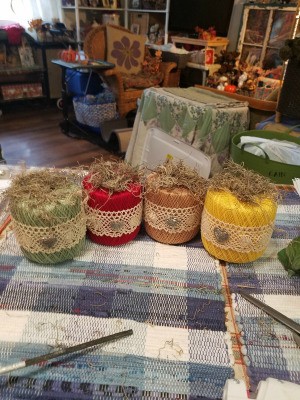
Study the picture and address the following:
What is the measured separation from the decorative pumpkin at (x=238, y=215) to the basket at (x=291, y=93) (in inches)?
56.7

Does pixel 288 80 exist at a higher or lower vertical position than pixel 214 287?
higher

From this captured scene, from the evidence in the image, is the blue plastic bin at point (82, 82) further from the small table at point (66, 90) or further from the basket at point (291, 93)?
the basket at point (291, 93)

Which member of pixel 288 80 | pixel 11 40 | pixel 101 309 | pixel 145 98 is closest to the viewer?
pixel 101 309

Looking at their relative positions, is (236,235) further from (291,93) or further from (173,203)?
(291,93)

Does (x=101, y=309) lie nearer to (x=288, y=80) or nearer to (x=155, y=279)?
(x=155, y=279)

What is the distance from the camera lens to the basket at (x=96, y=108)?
10.1 ft

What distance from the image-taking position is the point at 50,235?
64cm

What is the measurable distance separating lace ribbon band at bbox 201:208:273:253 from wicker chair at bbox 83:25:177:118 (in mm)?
2539

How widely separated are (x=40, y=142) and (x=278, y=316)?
2.91 m

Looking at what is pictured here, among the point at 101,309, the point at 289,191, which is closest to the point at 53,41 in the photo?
the point at 289,191

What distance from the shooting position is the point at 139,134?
6.89 feet

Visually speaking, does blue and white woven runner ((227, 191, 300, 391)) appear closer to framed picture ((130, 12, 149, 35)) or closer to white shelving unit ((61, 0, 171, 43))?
white shelving unit ((61, 0, 171, 43))

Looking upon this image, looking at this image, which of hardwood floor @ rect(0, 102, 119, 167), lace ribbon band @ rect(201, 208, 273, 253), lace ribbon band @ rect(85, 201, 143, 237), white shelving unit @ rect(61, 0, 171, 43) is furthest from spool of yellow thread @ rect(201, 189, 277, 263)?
white shelving unit @ rect(61, 0, 171, 43)

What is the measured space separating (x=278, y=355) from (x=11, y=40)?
409 cm
